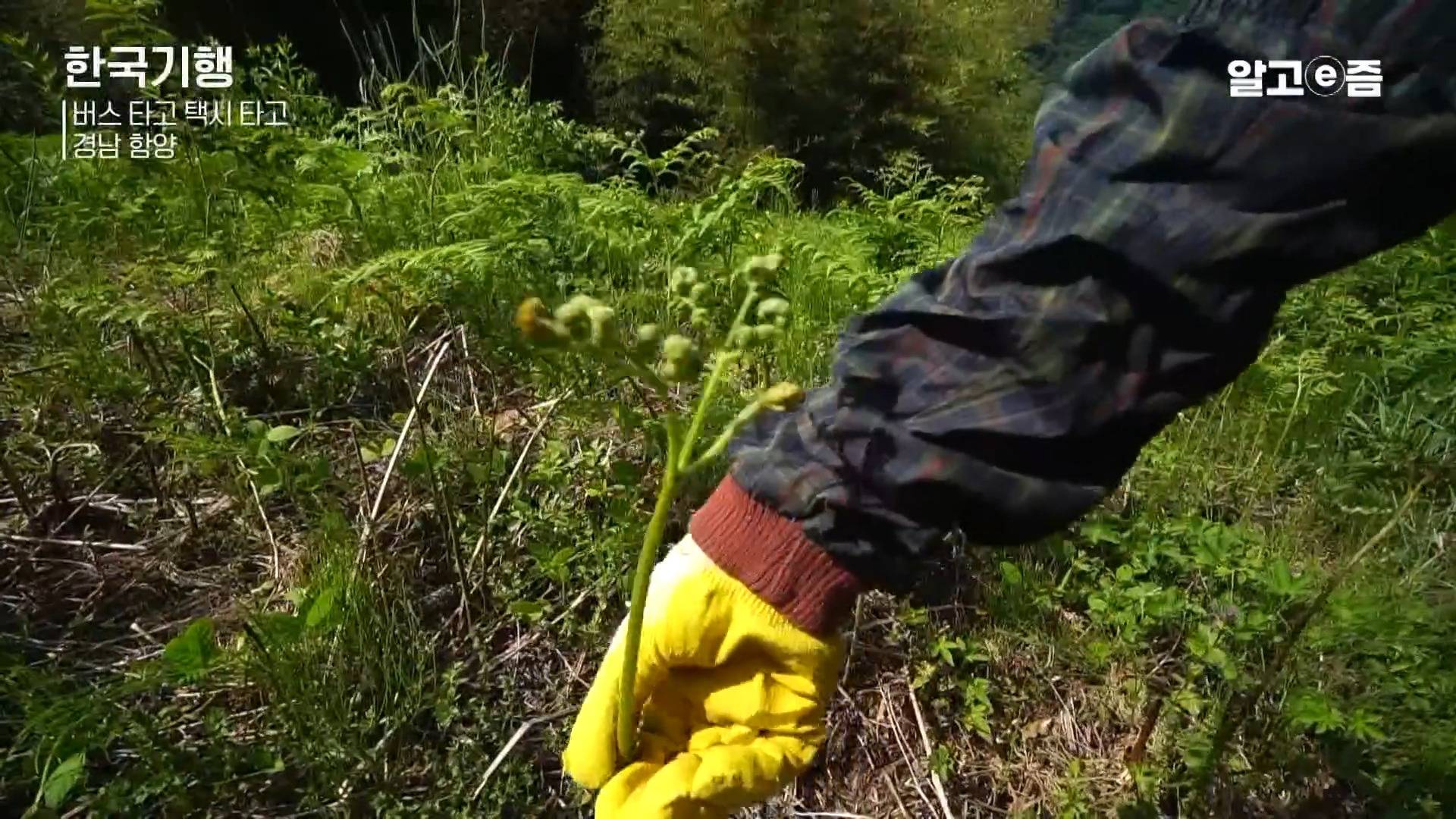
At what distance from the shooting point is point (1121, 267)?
0.90 m

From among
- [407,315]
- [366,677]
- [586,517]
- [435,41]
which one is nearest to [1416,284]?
[586,517]

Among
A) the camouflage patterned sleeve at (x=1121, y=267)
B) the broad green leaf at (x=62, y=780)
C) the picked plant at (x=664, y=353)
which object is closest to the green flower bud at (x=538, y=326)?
the picked plant at (x=664, y=353)

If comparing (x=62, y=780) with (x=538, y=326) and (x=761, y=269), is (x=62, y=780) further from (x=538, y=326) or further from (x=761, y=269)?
(x=761, y=269)

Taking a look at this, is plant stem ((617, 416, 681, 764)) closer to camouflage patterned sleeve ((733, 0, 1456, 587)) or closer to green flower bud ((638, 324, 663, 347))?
green flower bud ((638, 324, 663, 347))

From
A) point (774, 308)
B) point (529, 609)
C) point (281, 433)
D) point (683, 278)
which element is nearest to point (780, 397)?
point (774, 308)

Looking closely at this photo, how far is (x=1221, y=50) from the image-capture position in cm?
86

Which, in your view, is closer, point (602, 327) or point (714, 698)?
point (602, 327)

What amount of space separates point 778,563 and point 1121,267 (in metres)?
0.43

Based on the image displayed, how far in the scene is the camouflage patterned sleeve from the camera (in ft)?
2.82

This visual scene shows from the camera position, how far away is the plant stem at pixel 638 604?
2.87 feet

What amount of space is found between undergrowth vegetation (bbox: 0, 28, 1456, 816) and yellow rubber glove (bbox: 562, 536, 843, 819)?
23 cm

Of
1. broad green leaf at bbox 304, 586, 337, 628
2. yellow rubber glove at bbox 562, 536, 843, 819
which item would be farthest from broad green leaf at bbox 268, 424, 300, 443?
yellow rubber glove at bbox 562, 536, 843, 819

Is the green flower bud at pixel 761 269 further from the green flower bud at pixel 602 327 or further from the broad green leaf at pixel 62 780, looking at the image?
the broad green leaf at pixel 62 780

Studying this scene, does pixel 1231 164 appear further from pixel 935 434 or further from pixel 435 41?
pixel 435 41
